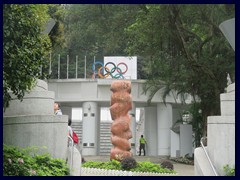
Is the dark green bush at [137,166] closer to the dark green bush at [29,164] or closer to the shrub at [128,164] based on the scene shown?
the shrub at [128,164]

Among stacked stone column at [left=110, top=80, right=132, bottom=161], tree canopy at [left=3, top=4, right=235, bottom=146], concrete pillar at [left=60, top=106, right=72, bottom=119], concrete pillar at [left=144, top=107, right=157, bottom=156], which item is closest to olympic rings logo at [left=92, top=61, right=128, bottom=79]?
tree canopy at [left=3, top=4, right=235, bottom=146]

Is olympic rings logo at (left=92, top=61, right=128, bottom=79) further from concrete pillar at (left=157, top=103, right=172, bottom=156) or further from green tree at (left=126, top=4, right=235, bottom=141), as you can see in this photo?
concrete pillar at (left=157, top=103, right=172, bottom=156)

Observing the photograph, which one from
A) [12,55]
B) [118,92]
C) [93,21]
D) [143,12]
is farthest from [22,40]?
[118,92]

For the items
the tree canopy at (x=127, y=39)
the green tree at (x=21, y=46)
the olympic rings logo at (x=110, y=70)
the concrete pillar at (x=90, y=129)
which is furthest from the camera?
the concrete pillar at (x=90, y=129)

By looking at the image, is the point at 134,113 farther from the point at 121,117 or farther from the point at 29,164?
the point at 29,164

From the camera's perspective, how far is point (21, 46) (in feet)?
37.9

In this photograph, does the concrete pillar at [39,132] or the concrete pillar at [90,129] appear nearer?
the concrete pillar at [39,132]

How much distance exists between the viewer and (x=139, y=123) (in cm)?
2427

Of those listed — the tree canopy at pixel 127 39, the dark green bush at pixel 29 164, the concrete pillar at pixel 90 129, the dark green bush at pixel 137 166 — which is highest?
the tree canopy at pixel 127 39

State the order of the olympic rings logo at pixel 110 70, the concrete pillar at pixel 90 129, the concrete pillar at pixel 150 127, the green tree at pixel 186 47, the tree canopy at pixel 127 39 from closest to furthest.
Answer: the tree canopy at pixel 127 39 → the green tree at pixel 186 47 → the olympic rings logo at pixel 110 70 → the concrete pillar at pixel 90 129 → the concrete pillar at pixel 150 127

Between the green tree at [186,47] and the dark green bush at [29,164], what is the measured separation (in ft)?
12.8

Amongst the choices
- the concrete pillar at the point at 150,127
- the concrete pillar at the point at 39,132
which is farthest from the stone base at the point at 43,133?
the concrete pillar at the point at 150,127

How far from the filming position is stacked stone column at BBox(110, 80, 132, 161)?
1708 cm

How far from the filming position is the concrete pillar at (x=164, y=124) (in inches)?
736
